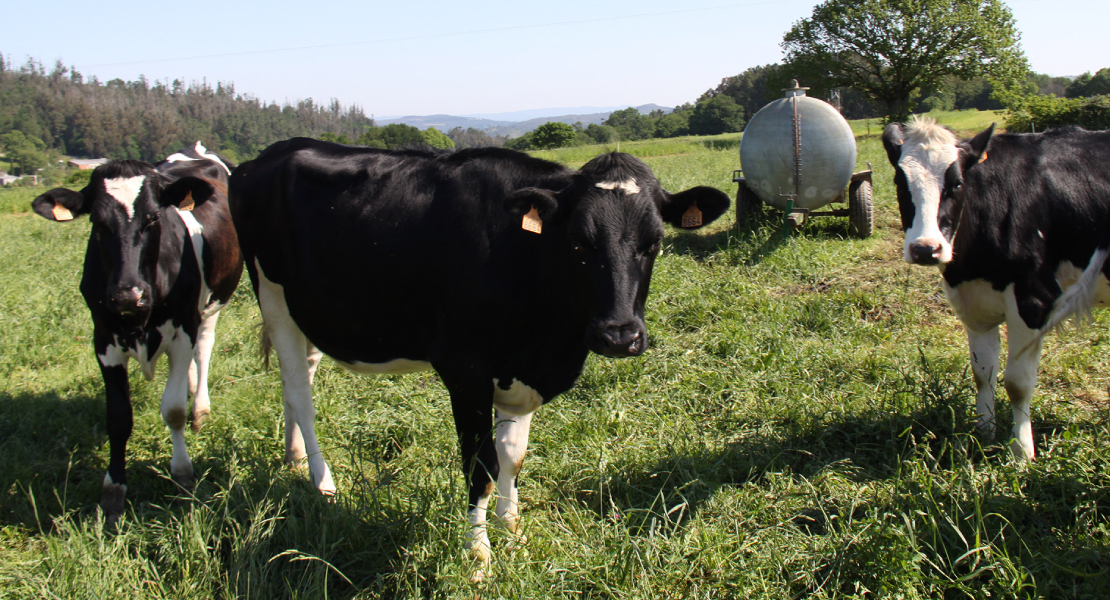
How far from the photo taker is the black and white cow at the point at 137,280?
12.4 feet

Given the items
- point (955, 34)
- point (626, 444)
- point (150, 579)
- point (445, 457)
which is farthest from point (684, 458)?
point (955, 34)

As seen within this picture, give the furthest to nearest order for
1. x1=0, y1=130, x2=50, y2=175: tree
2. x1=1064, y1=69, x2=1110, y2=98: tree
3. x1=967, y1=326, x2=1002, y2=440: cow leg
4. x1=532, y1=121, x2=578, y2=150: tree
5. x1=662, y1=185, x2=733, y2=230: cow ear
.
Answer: x1=0, y1=130, x2=50, y2=175: tree
x1=532, y1=121, x2=578, y2=150: tree
x1=1064, y1=69, x2=1110, y2=98: tree
x1=967, y1=326, x2=1002, y2=440: cow leg
x1=662, y1=185, x2=733, y2=230: cow ear

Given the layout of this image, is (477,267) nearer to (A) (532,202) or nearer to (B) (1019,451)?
(A) (532,202)

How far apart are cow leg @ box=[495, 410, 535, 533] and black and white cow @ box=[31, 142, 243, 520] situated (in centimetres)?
206

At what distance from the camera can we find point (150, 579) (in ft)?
9.93

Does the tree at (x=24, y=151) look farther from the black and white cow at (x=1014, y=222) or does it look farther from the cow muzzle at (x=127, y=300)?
the black and white cow at (x=1014, y=222)

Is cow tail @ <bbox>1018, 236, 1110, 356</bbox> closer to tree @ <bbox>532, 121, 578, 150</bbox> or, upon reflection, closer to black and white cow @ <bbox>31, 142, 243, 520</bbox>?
black and white cow @ <bbox>31, 142, 243, 520</bbox>

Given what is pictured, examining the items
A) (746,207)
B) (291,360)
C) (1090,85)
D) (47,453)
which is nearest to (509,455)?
(291,360)

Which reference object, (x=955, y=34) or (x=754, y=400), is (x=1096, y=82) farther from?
(x=754, y=400)

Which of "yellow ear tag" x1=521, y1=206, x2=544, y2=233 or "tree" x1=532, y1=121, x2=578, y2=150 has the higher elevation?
"tree" x1=532, y1=121, x2=578, y2=150

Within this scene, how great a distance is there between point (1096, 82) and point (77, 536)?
68.1 m

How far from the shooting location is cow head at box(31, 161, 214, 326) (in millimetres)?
3734

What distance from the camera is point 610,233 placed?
280 cm

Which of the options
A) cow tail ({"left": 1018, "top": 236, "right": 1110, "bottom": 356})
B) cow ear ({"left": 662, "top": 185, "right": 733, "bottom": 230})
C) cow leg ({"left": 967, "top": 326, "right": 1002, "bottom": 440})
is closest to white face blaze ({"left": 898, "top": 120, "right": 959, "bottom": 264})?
cow tail ({"left": 1018, "top": 236, "right": 1110, "bottom": 356})
